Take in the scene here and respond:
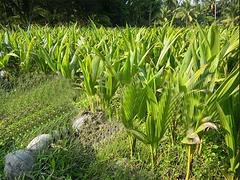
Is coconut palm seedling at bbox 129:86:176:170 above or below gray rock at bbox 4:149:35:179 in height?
above

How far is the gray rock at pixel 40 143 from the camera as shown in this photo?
2673mm

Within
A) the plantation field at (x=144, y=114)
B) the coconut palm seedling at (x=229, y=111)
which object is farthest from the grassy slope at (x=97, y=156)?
the coconut palm seedling at (x=229, y=111)

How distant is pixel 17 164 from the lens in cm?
243

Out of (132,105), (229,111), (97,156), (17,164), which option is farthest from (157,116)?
(17,164)

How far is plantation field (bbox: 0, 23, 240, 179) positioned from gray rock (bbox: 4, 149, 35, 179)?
48 mm

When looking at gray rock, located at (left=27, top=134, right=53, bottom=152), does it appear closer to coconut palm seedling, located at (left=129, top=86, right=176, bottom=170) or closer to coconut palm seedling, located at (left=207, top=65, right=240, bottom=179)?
coconut palm seedling, located at (left=129, top=86, right=176, bottom=170)

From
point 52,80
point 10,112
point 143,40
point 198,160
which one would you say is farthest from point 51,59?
point 198,160

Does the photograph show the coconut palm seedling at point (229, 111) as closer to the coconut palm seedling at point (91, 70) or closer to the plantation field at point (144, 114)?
the plantation field at point (144, 114)

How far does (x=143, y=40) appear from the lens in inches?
150

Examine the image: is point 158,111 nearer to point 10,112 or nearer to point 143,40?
point 143,40

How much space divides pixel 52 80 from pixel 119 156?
2.17 meters

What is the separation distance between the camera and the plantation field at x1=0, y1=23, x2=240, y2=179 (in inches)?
76.2

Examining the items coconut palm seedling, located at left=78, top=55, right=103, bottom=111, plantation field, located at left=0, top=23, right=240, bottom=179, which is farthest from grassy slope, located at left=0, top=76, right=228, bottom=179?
coconut palm seedling, located at left=78, top=55, right=103, bottom=111

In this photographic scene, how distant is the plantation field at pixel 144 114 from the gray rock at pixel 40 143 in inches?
2.4
